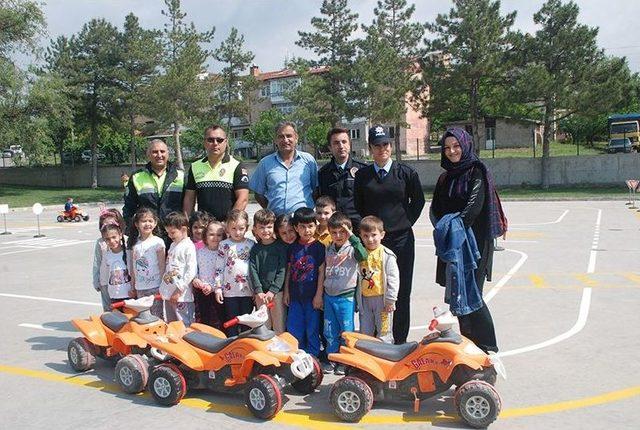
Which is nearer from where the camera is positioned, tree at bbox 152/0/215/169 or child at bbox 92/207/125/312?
child at bbox 92/207/125/312

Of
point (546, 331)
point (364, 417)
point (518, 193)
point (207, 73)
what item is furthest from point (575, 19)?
point (364, 417)

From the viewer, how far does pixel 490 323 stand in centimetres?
508

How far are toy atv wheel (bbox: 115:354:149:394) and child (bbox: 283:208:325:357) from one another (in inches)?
53.2

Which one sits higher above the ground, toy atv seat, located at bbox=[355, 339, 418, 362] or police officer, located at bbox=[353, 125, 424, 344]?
police officer, located at bbox=[353, 125, 424, 344]

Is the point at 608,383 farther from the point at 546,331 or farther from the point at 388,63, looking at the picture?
the point at 388,63

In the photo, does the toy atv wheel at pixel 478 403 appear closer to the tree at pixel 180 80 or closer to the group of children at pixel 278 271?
the group of children at pixel 278 271

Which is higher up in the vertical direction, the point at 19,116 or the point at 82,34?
the point at 82,34

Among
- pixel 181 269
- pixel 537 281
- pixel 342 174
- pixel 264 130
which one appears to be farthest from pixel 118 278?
pixel 264 130

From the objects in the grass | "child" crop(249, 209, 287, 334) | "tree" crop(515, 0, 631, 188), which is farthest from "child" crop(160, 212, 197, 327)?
the grass

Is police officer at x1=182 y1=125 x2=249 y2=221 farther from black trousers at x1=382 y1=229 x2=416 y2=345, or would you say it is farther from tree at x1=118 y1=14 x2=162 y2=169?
tree at x1=118 y1=14 x2=162 y2=169

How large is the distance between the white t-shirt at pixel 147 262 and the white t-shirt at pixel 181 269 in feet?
0.80

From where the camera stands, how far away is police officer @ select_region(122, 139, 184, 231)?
20.4ft

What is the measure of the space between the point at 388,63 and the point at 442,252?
3502 centimetres

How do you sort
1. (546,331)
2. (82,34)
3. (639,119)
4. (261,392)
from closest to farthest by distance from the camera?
(261,392), (546,331), (639,119), (82,34)
